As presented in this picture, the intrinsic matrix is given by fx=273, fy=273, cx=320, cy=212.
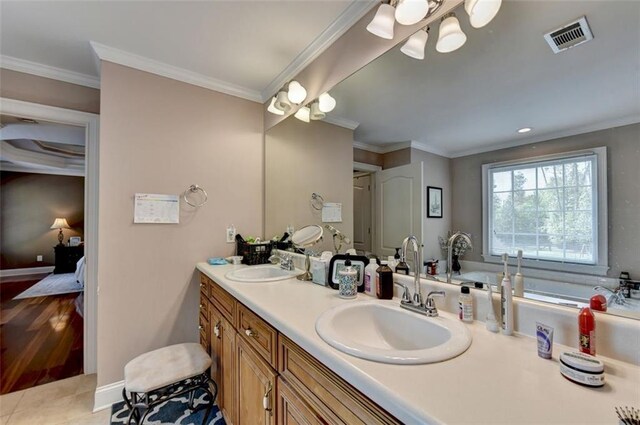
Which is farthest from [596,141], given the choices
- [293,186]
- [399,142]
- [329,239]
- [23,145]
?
Result: [23,145]

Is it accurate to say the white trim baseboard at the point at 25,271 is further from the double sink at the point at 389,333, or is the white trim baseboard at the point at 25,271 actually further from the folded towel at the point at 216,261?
the double sink at the point at 389,333

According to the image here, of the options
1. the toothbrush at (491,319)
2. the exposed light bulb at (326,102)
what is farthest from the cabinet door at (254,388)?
the exposed light bulb at (326,102)

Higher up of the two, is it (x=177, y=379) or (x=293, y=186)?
(x=293, y=186)

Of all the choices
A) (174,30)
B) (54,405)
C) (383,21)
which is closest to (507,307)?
(383,21)

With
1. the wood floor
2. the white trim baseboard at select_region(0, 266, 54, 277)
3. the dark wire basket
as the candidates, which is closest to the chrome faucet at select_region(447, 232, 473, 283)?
the dark wire basket

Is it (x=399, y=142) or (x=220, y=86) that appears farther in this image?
(x=220, y=86)

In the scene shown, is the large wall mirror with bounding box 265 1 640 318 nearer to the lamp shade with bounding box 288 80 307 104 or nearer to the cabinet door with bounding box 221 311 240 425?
the lamp shade with bounding box 288 80 307 104

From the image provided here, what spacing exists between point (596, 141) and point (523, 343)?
646 mm

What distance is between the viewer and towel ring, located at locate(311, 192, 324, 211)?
6.55ft

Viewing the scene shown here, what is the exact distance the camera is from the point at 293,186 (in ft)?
7.36

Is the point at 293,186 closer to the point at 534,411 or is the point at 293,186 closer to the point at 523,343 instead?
the point at 523,343

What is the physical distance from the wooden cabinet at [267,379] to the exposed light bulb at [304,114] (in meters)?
1.34

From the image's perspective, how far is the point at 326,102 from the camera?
5.92ft

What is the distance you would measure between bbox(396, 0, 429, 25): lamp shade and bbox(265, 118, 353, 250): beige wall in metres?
0.65
